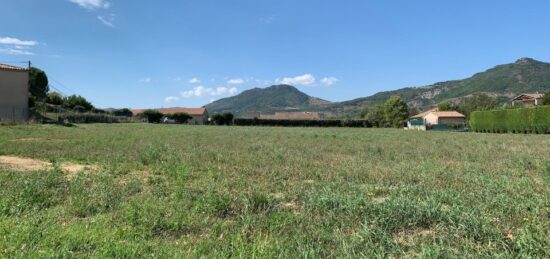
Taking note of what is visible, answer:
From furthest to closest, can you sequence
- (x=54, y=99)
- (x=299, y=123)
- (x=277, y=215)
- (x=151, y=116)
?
(x=151, y=116) → (x=299, y=123) → (x=54, y=99) → (x=277, y=215)

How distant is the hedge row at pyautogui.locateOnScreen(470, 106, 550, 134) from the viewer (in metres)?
39.8

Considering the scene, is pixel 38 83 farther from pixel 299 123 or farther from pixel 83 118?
pixel 299 123

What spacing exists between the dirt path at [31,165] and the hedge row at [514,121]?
41489 millimetres

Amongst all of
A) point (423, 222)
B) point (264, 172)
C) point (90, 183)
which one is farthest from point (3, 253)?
point (264, 172)

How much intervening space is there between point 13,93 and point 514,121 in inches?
2052

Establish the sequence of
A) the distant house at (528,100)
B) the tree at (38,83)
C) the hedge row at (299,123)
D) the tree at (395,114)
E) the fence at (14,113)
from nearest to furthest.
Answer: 1. the fence at (14,113)
2. the tree at (38,83)
3. the hedge row at (299,123)
4. the distant house at (528,100)
5. the tree at (395,114)

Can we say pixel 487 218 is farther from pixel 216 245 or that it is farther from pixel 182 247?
pixel 182 247

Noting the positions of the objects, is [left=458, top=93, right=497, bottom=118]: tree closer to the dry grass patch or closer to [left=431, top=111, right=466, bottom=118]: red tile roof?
[left=431, top=111, right=466, bottom=118]: red tile roof

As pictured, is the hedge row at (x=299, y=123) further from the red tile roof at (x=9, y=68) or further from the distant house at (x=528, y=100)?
the red tile roof at (x=9, y=68)

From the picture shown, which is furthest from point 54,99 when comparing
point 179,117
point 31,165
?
point 31,165

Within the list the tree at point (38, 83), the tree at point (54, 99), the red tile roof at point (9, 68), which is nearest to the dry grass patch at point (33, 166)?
the red tile roof at point (9, 68)

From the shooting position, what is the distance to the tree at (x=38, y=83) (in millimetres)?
74938

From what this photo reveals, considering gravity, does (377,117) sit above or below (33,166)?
above

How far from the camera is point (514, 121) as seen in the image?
149 feet
